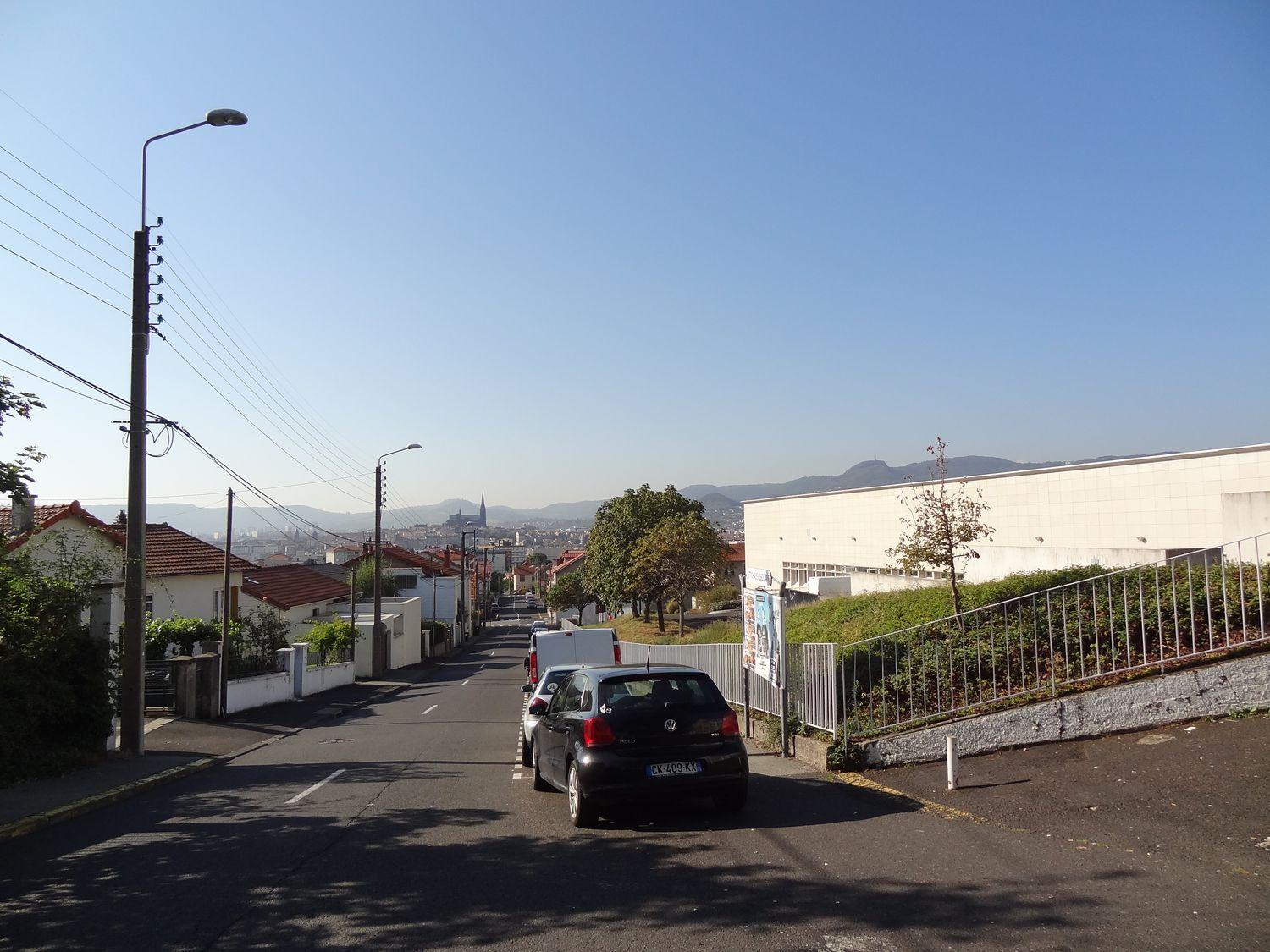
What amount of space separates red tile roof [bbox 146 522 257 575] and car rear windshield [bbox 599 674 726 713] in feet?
84.0

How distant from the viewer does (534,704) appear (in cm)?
1162

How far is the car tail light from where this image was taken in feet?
25.9

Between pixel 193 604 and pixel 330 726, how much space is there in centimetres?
1387

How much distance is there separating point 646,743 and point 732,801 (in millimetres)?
1074

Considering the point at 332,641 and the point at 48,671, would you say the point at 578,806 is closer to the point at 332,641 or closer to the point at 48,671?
the point at 48,671

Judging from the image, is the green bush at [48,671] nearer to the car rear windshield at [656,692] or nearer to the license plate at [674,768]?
the car rear windshield at [656,692]

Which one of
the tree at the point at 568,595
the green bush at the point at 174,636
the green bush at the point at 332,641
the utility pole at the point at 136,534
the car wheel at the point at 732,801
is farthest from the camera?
the tree at the point at 568,595

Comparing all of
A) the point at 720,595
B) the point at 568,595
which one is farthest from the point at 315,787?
the point at 568,595

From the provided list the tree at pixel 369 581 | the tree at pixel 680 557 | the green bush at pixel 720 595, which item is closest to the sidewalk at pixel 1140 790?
the tree at pixel 680 557

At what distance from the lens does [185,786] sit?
39.3 feet

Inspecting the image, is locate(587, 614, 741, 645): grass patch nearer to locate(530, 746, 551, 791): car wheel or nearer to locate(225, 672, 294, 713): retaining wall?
locate(225, 672, 294, 713): retaining wall

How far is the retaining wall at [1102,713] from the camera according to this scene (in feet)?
27.9

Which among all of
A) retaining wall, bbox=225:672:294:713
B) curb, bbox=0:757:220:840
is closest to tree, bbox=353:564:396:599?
retaining wall, bbox=225:672:294:713

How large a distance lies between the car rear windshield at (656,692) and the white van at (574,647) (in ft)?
30.7
